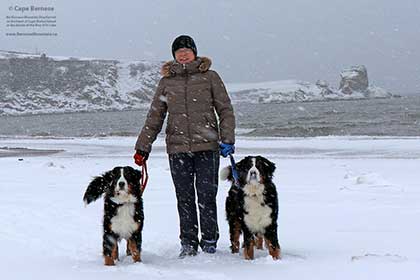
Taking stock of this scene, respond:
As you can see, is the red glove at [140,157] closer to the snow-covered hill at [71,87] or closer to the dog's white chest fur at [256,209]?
the dog's white chest fur at [256,209]

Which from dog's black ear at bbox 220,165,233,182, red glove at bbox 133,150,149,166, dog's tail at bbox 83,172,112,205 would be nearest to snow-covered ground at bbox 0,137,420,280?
dog's tail at bbox 83,172,112,205

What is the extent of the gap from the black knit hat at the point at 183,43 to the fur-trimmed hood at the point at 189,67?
0.11 m

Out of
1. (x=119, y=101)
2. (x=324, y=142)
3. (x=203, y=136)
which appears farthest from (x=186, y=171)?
(x=119, y=101)

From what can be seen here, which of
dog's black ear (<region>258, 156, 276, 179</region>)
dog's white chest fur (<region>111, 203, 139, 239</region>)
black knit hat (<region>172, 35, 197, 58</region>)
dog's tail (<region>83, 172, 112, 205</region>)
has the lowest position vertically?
dog's white chest fur (<region>111, 203, 139, 239</region>)

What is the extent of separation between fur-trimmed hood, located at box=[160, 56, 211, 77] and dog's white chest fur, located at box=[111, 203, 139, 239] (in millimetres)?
1350

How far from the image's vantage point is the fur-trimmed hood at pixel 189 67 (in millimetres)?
5266

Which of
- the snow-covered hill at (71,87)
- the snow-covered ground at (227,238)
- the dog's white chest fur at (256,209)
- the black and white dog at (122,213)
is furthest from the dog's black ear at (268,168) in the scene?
the snow-covered hill at (71,87)

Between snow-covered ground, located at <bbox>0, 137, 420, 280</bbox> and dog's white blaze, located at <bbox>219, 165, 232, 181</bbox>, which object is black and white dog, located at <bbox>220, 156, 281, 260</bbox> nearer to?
snow-covered ground, located at <bbox>0, 137, 420, 280</bbox>

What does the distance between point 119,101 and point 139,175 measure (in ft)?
555

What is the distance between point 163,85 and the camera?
17.8 feet

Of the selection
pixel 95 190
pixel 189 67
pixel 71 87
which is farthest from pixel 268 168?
pixel 71 87

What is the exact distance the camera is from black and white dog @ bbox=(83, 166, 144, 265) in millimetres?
4922

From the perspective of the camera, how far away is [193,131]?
5.28m

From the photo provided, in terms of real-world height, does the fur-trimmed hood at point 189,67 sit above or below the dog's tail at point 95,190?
above
